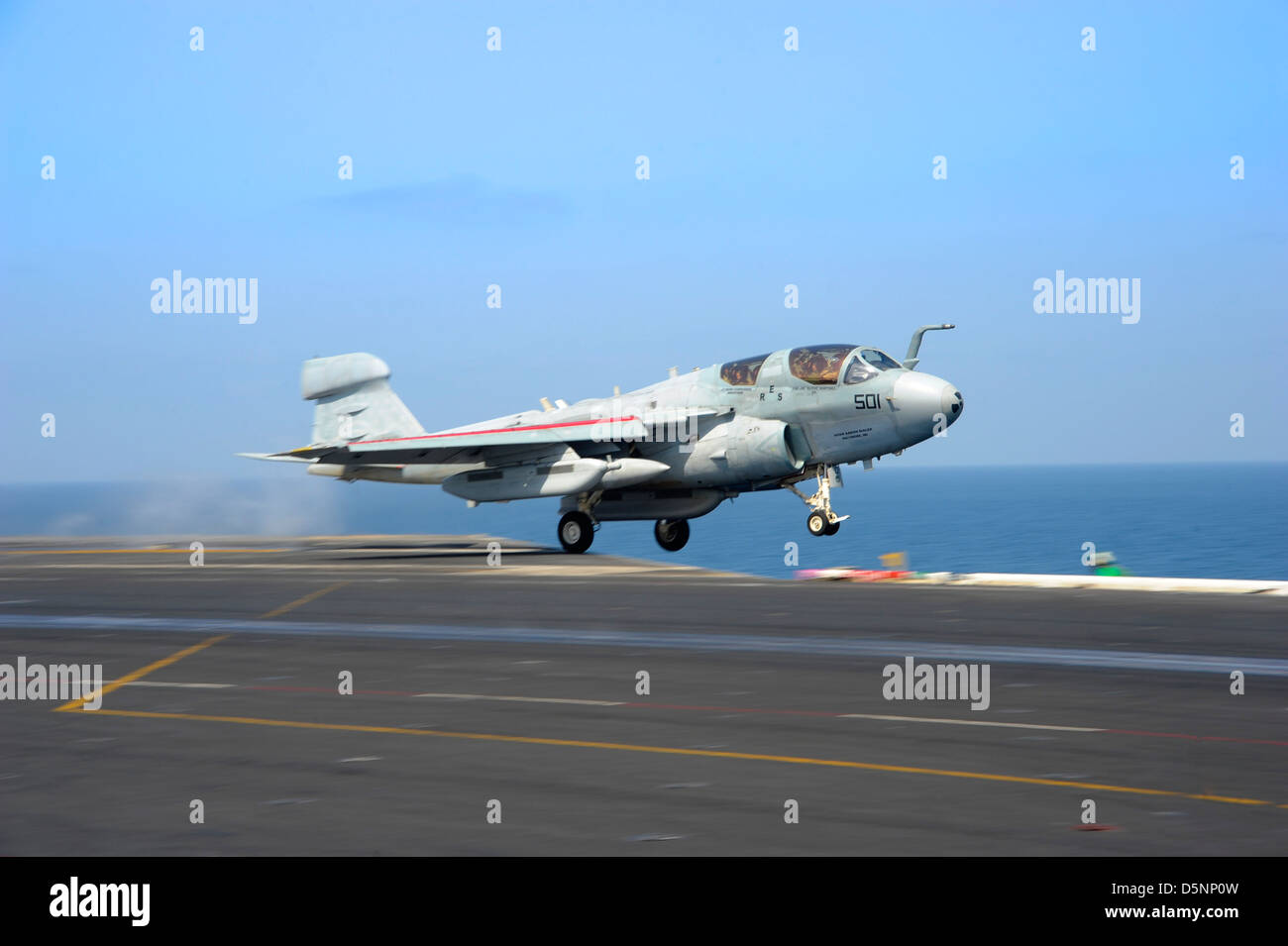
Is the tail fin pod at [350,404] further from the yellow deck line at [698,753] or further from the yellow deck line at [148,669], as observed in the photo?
the yellow deck line at [698,753]

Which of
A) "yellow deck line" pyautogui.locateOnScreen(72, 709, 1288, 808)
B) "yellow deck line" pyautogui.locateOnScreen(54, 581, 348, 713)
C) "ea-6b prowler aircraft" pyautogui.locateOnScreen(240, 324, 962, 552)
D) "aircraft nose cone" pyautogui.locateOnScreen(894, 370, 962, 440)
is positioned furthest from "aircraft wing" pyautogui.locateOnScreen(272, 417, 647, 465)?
"yellow deck line" pyautogui.locateOnScreen(72, 709, 1288, 808)

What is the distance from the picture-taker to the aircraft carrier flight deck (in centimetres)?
785

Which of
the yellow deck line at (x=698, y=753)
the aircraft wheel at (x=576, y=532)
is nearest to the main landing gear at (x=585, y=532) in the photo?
the aircraft wheel at (x=576, y=532)

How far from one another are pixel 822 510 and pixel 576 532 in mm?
6812

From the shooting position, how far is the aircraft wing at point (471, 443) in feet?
99.1

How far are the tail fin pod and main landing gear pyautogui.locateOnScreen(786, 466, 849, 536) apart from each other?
12531 mm

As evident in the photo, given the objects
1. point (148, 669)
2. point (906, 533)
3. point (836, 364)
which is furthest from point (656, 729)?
point (906, 533)

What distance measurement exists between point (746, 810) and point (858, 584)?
16324 millimetres

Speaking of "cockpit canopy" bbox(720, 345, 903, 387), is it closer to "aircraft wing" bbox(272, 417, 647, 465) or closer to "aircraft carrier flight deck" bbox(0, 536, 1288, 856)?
"aircraft wing" bbox(272, 417, 647, 465)

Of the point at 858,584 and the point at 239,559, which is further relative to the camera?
the point at 239,559

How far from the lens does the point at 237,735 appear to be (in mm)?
11219

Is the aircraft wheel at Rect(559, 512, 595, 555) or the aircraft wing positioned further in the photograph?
the aircraft wheel at Rect(559, 512, 595, 555)

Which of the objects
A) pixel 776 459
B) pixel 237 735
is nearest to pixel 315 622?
pixel 237 735
